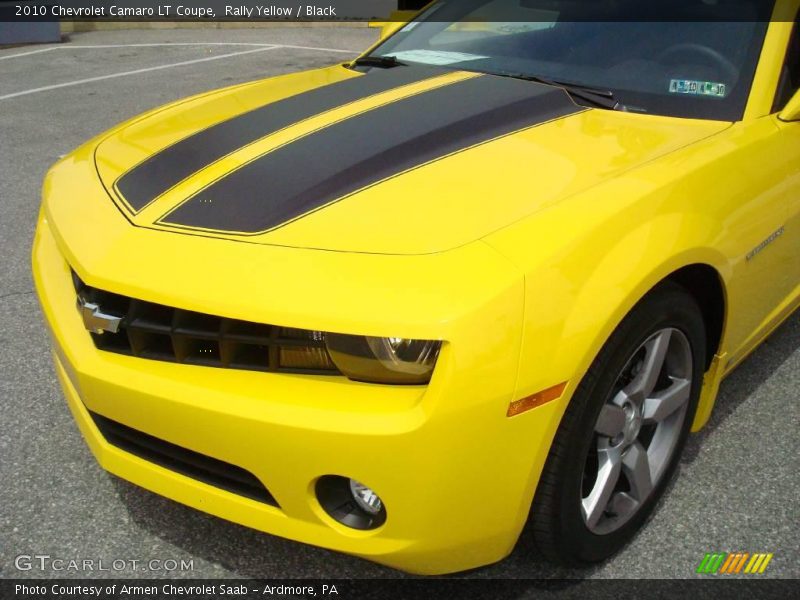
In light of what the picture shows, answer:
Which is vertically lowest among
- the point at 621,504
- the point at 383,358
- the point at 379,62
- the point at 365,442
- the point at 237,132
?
the point at 621,504

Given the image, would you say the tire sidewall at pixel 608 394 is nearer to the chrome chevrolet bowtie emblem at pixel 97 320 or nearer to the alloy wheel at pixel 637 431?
the alloy wheel at pixel 637 431

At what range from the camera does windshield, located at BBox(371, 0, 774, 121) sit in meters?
2.29

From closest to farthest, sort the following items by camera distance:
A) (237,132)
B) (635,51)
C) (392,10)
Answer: (237,132)
(635,51)
(392,10)

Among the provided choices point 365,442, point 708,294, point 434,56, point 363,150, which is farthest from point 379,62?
point 365,442

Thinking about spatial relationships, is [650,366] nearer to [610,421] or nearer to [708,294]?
[610,421]

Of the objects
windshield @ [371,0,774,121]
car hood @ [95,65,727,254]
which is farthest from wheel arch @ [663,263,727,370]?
windshield @ [371,0,774,121]

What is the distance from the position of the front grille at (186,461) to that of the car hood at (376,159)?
47 centimetres

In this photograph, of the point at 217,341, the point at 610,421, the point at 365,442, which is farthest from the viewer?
the point at 610,421

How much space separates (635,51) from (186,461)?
6.01ft

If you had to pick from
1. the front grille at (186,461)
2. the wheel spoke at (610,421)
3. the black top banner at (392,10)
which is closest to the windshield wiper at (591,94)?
the black top banner at (392,10)

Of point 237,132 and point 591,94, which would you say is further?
point 591,94

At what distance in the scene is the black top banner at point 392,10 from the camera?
2.48 m

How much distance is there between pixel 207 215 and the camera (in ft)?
5.80

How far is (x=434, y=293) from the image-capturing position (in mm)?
1457
